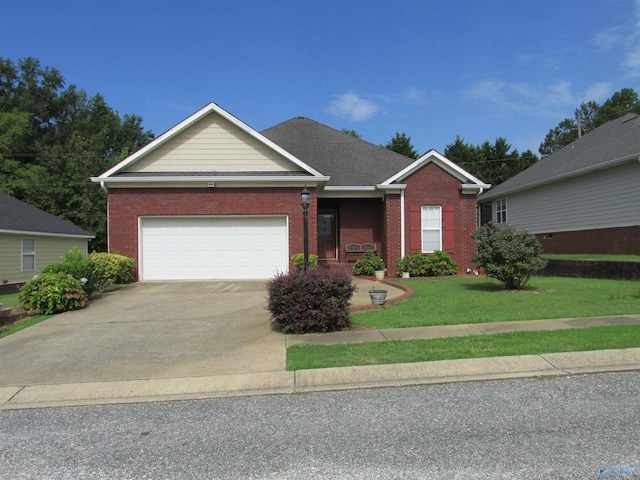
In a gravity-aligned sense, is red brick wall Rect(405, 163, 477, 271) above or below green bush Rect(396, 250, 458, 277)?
above

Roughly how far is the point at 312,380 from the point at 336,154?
1619 cm

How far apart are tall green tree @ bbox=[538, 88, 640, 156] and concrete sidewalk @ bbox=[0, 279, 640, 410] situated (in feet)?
181

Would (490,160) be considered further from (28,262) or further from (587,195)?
(28,262)

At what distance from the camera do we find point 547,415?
434 centimetres

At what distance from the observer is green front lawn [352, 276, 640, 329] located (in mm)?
8406

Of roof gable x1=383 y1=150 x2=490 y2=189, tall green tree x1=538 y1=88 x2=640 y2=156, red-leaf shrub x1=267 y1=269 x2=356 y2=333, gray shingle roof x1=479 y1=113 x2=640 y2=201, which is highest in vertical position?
tall green tree x1=538 y1=88 x2=640 y2=156

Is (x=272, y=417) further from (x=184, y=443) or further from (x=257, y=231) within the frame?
(x=257, y=231)

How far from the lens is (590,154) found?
2070 cm

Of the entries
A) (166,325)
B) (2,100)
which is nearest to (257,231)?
(166,325)

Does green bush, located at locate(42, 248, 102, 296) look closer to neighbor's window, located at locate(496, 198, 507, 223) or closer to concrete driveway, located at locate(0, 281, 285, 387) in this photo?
concrete driveway, located at locate(0, 281, 285, 387)

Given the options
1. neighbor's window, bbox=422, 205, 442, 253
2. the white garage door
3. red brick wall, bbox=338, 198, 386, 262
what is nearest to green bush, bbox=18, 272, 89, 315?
the white garage door

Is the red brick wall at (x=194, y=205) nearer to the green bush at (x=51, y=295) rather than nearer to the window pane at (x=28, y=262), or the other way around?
the green bush at (x=51, y=295)

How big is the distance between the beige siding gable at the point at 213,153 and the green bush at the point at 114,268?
129 inches

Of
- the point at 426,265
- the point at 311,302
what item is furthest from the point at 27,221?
the point at 311,302
